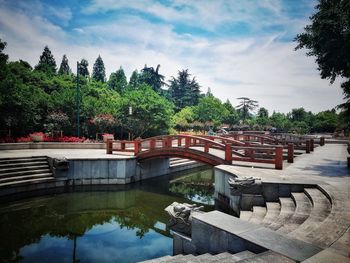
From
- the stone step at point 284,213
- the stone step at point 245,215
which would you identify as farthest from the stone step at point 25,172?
the stone step at point 284,213

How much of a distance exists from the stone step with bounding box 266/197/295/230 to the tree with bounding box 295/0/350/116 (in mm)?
7221

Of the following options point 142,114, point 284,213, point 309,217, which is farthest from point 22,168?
point 142,114

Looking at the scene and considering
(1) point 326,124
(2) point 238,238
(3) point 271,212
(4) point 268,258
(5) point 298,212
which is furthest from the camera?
(1) point 326,124

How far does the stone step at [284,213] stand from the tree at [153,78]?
5831 centimetres

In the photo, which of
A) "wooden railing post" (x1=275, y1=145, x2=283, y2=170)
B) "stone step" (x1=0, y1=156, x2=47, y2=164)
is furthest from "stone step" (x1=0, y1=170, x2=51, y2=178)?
"wooden railing post" (x1=275, y1=145, x2=283, y2=170)

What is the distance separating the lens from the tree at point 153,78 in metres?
64.3

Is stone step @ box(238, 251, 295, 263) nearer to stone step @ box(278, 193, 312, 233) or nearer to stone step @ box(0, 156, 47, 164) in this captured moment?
stone step @ box(278, 193, 312, 233)

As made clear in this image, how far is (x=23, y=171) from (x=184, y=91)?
53367mm

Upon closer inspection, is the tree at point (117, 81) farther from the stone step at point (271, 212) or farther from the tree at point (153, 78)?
the stone step at point (271, 212)

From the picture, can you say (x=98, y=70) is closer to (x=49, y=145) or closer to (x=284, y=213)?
(x=49, y=145)

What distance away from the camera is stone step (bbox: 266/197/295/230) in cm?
567

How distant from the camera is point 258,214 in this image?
25.0 ft

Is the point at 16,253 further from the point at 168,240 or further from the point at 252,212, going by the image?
the point at 252,212

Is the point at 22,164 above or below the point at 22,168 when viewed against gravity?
above
